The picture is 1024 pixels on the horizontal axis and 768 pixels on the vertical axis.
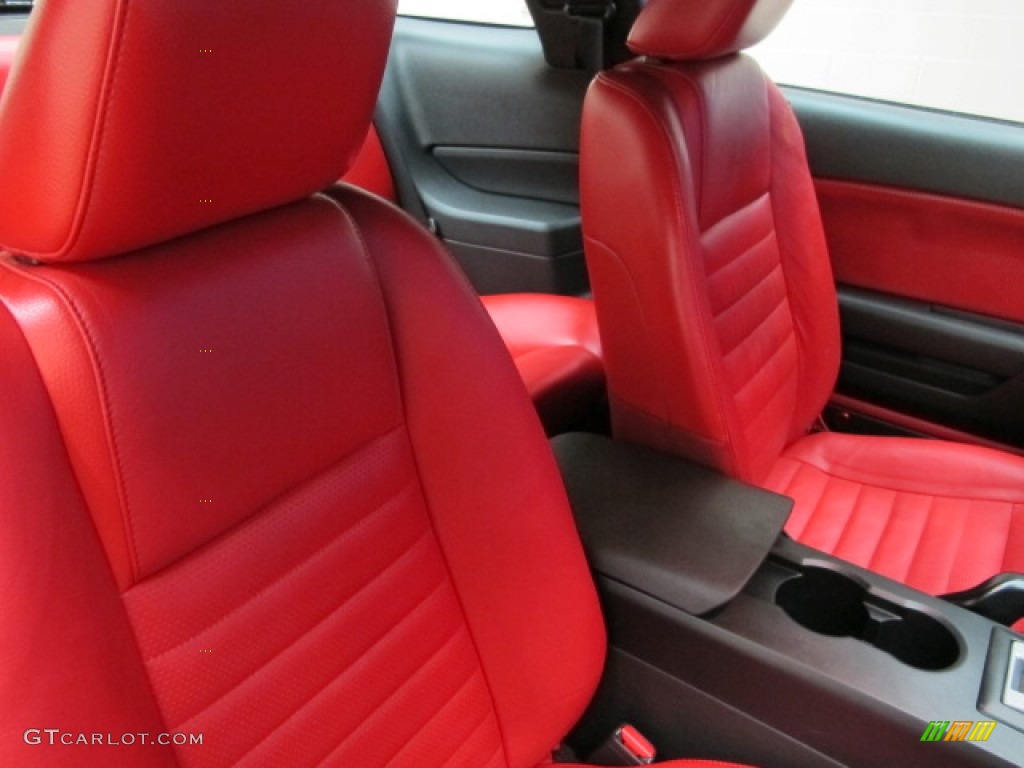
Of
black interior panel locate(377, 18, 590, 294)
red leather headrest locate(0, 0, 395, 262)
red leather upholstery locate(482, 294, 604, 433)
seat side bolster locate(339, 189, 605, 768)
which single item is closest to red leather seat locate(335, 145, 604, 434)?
red leather upholstery locate(482, 294, 604, 433)

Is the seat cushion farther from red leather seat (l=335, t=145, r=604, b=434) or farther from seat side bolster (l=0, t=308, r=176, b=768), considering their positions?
seat side bolster (l=0, t=308, r=176, b=768)

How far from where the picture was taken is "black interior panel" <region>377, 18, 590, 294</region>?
7.06ft

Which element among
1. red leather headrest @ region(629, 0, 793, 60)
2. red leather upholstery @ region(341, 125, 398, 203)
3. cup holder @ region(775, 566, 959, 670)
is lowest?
cup holder @ region(775, 566, 959, 670)

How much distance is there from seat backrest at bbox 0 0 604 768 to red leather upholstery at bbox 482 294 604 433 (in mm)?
589

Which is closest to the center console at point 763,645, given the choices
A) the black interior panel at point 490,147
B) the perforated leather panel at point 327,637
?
the perforated leather panel at point 327,637

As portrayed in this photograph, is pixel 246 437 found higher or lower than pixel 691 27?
lower

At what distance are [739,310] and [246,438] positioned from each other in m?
0.85

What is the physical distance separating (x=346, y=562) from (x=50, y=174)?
41 centimetres

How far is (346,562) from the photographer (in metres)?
0.82

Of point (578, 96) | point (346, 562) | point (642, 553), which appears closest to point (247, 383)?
point (346, 562)

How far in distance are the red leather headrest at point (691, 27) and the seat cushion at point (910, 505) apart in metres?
0.69

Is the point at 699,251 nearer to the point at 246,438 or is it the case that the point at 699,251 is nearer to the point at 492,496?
the point at 492,496

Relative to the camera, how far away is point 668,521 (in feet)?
3.69

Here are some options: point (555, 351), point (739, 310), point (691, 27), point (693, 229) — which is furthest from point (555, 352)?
point (691, 27)
